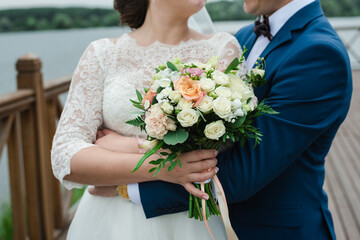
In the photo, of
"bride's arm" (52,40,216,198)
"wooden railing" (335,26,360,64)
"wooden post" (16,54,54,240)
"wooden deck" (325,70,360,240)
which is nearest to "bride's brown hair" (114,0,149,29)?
"bride's arm" (52,40,216,198)

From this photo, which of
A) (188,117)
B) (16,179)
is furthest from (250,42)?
(16,179)

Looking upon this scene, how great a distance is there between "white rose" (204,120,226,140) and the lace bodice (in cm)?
61

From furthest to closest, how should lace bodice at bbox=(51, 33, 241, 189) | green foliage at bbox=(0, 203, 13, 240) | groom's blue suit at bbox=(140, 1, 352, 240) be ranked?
1. green foliage at bbox=(0, 203, 13, 240)
2. lace bodice at bbox=(51, 33, 241, 189)
3. groom's blue suit at bbox=(140, 1, 352, 240)

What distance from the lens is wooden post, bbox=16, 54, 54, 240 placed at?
3.13 m

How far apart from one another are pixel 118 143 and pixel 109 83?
1.06 feet

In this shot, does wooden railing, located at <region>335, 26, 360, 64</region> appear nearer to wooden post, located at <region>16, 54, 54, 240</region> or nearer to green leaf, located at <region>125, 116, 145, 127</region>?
wooden post, located at <region>16, 54, 54, 240</region>

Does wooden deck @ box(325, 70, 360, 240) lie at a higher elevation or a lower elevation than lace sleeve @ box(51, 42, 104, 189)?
lower

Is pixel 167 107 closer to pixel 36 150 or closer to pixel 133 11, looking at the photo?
pixel 133 11

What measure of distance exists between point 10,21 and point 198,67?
12.3 ft

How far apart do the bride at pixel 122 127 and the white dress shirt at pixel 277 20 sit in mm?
118

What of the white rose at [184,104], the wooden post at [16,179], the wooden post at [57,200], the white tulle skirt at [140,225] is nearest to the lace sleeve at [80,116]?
the white tulle skirt at [140,225]

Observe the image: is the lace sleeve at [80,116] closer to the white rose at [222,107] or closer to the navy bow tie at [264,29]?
the white rose at [222,107]

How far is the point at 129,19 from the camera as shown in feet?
7.04

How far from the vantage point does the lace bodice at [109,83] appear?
1665 mm
